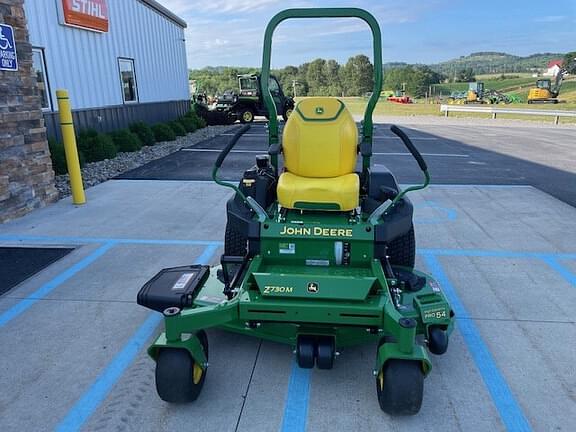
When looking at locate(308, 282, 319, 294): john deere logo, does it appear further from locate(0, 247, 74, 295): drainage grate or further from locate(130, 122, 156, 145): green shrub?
locate(130, 122, 156, 145): green shrub

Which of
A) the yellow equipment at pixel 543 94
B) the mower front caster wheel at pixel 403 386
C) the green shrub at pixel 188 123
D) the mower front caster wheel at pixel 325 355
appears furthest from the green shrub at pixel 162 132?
the yellow equipment at pixel 543 94

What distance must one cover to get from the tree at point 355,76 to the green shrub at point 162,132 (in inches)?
313

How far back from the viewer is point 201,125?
1702 cm

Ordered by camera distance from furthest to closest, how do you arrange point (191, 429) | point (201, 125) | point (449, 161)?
point (201, 125), point (449, 161), point (191, 429)

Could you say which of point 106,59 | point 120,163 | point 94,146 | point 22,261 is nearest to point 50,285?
point 22,261

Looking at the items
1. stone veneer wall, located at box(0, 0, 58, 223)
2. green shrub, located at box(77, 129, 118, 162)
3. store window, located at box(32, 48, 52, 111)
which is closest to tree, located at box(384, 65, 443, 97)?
green shrub, located at box(77, 129, 118, 162)

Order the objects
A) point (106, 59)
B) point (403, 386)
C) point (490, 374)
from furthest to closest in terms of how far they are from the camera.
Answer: point (106, 59) → point (490, 374) → point (403, 386)

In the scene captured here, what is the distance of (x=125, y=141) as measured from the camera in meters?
11.0

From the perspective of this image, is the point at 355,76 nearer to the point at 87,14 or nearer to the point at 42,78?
the point at 42,78

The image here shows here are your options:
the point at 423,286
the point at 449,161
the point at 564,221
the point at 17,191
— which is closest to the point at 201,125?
the point at 449,161

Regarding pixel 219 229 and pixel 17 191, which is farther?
pixel 17 191

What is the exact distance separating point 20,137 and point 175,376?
492cm

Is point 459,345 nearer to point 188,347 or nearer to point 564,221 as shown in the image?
point 188,347

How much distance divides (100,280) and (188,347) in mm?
1968
